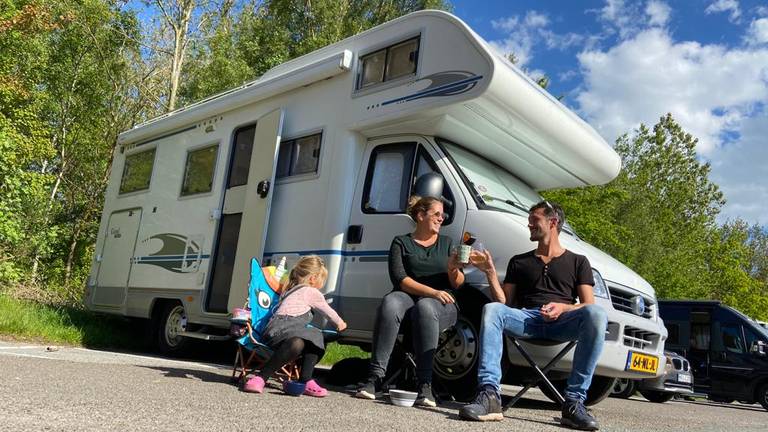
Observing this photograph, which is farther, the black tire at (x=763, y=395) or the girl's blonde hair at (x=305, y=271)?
the black tire at (x=763, y=395)

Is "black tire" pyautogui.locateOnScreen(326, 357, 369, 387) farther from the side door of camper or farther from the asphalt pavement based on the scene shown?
the asphalt pavement

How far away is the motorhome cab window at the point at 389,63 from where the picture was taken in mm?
5848

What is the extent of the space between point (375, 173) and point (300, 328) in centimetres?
180

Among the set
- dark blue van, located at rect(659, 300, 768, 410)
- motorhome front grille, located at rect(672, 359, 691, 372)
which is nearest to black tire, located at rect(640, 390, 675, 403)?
motorhome front grille, located at rect(672, 359, 691, 372)

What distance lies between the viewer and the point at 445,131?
5723 mm

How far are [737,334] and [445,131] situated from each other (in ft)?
35.7

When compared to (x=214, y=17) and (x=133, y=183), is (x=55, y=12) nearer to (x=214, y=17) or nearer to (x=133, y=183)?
(x=214, y=17)

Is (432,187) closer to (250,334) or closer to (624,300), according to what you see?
(624,300)

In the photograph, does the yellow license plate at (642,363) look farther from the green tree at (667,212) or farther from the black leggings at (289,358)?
the green tree at (667,212)

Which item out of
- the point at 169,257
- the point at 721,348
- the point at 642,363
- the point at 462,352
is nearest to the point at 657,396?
the point at 721,348

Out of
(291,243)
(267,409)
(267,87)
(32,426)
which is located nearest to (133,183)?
(267,87)

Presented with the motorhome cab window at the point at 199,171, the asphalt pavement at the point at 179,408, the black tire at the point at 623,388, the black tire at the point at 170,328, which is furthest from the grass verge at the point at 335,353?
the asphalt pavement at the point at 179,408

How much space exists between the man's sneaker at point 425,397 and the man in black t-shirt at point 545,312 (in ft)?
1.47

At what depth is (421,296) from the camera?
4.81 meters
